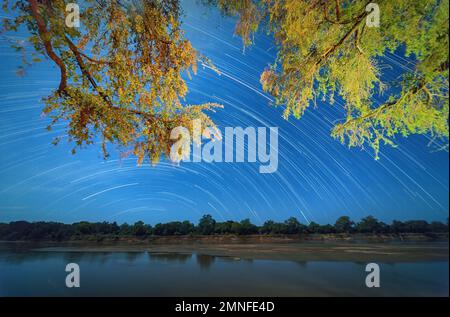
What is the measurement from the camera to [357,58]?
4820mm

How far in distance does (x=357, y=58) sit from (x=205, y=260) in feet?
16.2

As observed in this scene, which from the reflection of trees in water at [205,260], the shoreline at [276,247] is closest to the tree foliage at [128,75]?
the reflection of trees in water at [205,260]

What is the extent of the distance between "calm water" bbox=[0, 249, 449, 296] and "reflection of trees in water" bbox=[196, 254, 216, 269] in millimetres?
23

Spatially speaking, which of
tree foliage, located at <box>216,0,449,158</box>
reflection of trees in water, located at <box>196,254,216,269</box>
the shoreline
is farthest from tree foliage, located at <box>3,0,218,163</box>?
the shoreline

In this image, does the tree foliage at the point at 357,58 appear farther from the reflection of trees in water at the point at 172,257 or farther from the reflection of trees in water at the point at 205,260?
the reflection of trees in water at the point at 172,257

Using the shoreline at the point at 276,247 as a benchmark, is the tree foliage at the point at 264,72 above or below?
above

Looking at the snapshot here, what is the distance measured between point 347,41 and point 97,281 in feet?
19.7

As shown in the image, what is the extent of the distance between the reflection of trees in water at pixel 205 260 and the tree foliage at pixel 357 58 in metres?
3.34

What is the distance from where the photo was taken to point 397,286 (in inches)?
133

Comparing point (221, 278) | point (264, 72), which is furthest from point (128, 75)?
point (221, 278)

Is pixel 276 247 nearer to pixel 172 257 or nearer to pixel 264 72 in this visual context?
pixel 172 257

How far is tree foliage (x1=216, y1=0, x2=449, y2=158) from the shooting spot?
3.92 meters

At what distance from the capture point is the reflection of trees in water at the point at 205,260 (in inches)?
203
